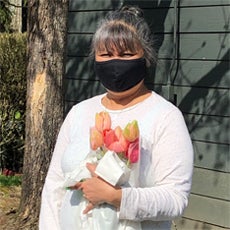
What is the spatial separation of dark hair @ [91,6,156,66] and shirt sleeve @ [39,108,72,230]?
0.36 metres

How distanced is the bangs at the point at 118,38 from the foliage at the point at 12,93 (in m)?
5.70

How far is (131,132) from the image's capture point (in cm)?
200

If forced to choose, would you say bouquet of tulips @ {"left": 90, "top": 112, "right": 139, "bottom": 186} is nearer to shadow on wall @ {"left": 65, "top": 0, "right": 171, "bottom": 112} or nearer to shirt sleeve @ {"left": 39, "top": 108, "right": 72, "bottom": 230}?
shirt sleeve @ {"left": 39, "top": 108, "right": 72, "bottom": 230}

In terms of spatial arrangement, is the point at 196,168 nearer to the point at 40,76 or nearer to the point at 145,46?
the point at 40,76

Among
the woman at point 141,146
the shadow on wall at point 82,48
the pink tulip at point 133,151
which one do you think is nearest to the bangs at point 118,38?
the woman at point 141,146

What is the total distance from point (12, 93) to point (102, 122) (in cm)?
600

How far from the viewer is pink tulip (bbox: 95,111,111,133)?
6.81 feet

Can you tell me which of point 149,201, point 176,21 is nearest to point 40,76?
point 176,21

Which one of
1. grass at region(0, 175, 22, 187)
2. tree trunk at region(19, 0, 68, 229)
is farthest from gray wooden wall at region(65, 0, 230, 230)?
grass at region(0, 175, 22, 187)

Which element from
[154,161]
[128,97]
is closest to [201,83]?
[128,97]

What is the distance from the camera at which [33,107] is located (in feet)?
16.3

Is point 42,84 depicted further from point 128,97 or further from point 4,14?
point 4,14

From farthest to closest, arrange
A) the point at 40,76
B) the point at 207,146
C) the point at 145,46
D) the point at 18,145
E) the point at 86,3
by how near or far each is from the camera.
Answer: the point at 18,145, the point at 86,3, the point at 207,146, the point at 40,76, the point at 145,46

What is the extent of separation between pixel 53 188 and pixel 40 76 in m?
2.67
